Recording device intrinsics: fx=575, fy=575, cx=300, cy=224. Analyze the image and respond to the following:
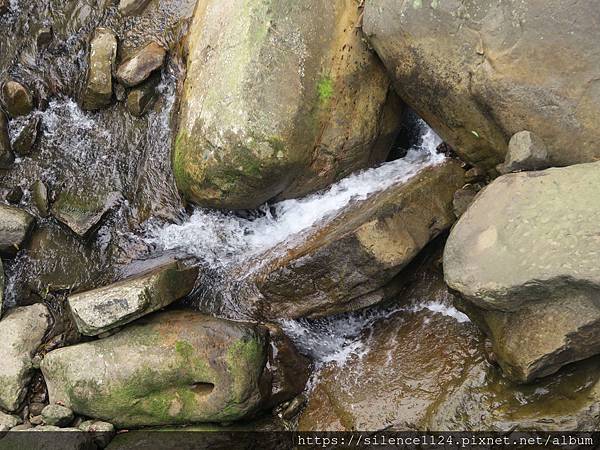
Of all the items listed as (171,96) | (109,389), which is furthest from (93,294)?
(171,96)

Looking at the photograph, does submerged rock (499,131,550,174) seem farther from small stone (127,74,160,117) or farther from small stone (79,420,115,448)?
small stone (79,420,115,448)

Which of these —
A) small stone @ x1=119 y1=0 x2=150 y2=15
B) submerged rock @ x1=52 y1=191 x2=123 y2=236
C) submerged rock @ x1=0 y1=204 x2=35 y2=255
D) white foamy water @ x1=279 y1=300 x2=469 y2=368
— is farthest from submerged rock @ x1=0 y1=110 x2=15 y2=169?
white foamy water @ x1=279 y1=300 x2=469 y2=368

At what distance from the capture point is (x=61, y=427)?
530 cm

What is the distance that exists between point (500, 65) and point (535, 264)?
1567mm

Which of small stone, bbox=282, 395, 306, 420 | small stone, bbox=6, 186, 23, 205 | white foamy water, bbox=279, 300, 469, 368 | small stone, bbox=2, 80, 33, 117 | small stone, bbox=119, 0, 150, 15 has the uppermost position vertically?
small stone, bbox=119, 0, 150, 15

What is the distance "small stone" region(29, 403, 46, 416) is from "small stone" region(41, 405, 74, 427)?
25 cm

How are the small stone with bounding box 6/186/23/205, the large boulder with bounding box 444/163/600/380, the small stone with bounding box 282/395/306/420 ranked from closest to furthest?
the large boulder with bounding box 444/163/600/380, the small stone with bounding box 282/395/306/420, the small stone with bounding box 6/186/23/205

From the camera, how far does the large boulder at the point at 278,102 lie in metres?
4.94

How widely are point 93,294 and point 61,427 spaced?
129 centimetres

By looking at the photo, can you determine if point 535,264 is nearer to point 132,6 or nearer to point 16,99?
point 132,6

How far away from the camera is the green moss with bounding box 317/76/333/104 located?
5.04 meters

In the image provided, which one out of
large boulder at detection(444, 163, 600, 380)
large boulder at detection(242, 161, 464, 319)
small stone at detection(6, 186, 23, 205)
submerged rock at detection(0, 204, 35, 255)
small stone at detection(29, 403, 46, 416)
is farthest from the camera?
small stone at detection(6, 186, 23, 205)

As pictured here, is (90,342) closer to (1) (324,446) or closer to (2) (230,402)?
(2) (230,402)

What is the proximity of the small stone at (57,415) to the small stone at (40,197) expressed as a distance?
208 cm
